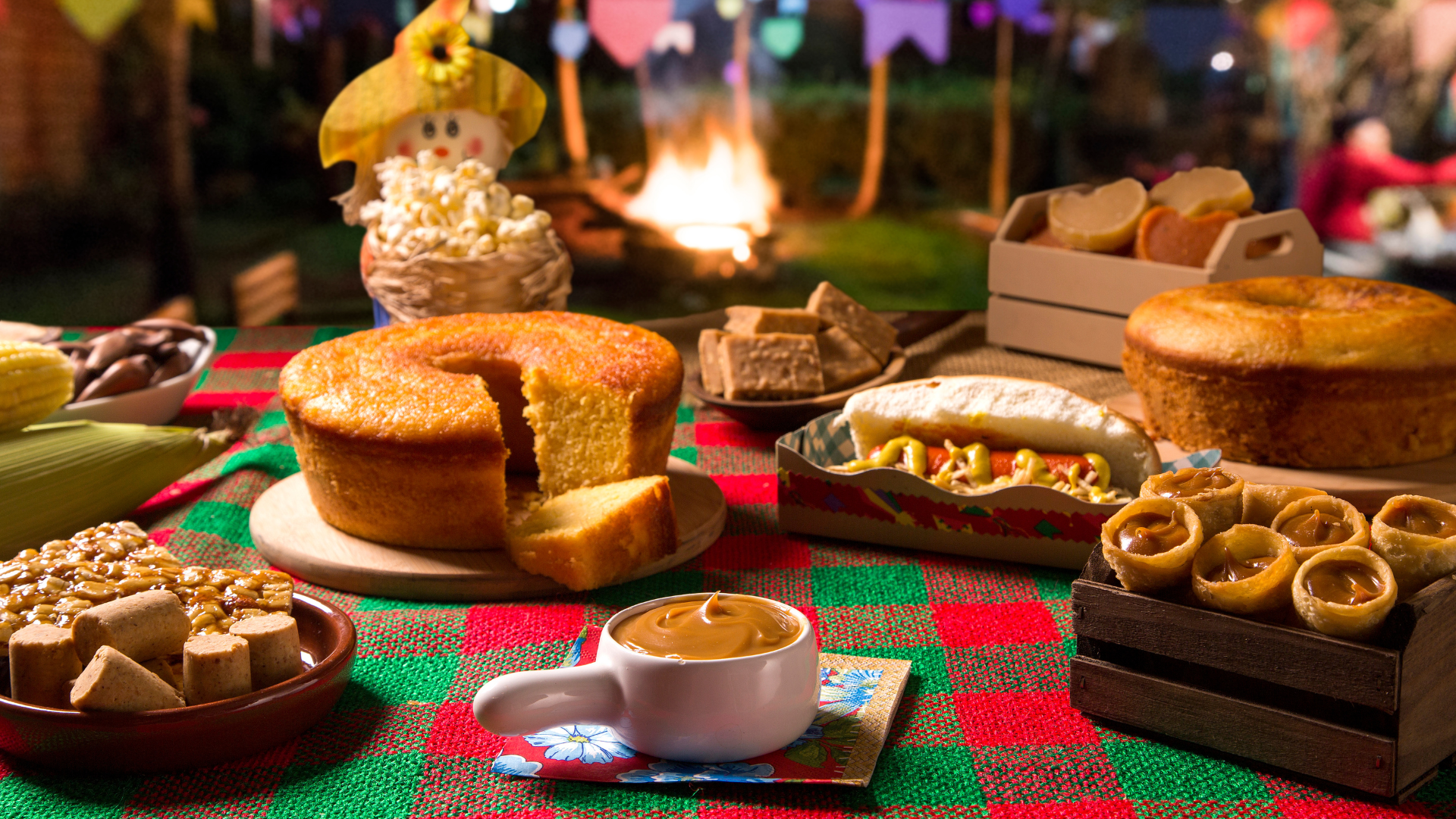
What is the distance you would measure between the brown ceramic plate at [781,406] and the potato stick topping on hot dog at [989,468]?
1.45 feet

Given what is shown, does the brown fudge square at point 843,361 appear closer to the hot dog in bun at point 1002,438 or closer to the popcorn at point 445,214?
the hot dog in bun at point 1002,438

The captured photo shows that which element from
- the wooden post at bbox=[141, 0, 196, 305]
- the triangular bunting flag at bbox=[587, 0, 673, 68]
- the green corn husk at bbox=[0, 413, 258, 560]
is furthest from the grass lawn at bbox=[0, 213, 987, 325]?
the green corn husk at bbox=[0, 413, 258, 560]

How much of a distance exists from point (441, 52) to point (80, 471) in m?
1.19

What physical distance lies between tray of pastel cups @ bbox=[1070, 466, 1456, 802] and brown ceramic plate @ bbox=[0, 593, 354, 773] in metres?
0.86

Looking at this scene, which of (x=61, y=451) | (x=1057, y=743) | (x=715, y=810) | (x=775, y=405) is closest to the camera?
(x=715, y=810)

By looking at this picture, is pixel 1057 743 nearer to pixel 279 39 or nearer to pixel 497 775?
pixel 497 775

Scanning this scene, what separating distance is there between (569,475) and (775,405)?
1.89 feet

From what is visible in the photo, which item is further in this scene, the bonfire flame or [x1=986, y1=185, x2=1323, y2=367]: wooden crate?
the bonfire flame

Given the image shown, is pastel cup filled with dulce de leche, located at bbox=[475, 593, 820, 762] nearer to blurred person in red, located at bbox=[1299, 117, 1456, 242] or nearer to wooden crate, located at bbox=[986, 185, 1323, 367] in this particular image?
wooden crate, located at bbox=[986, 185, 1323, 367]

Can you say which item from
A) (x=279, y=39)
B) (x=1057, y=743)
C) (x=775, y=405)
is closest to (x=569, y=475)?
(x=775, y=405)

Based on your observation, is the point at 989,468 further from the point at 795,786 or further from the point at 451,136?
the point at 451,136

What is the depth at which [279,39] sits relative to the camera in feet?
13.7

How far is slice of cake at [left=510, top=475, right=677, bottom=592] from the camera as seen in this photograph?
5.72 ft

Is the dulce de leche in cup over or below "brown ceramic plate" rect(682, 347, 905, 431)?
over
